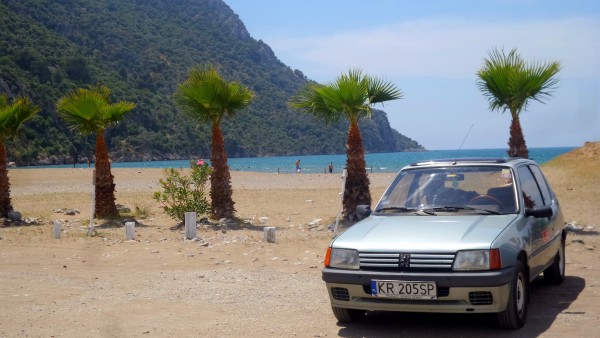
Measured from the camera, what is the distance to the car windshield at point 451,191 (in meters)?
7.16

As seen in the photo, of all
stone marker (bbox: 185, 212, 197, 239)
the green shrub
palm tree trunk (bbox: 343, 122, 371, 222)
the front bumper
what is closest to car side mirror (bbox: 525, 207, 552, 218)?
the front bumper

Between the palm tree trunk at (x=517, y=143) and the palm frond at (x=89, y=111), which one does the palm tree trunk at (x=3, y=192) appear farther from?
the palm tree trunk at (x=517, y=143)

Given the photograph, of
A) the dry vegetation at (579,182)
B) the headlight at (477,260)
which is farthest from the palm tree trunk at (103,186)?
the headlight at (477,260)

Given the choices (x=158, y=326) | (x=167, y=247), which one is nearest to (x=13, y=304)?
(x=158, y=326)

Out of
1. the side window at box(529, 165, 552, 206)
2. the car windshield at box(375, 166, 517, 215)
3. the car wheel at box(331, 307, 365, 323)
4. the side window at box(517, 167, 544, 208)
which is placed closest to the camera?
the car wheel at box(331, 307, 365, 323)

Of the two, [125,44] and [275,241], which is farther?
[125,44]

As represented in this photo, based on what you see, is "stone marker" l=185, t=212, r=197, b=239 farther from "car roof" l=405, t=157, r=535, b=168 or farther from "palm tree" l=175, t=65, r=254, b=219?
"car roof" l=405, t=157, r=535, b=168

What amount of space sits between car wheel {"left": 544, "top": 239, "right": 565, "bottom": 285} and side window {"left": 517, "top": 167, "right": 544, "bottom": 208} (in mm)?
878

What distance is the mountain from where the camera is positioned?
326 feet

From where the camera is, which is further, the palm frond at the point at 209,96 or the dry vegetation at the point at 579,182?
the dry vegetation at the point at 579,182

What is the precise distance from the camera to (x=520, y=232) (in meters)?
6.59

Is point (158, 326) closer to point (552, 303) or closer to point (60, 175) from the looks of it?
point (552, 303)

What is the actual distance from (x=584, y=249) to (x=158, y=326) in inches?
328

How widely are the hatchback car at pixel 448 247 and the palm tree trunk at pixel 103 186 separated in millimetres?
13387
